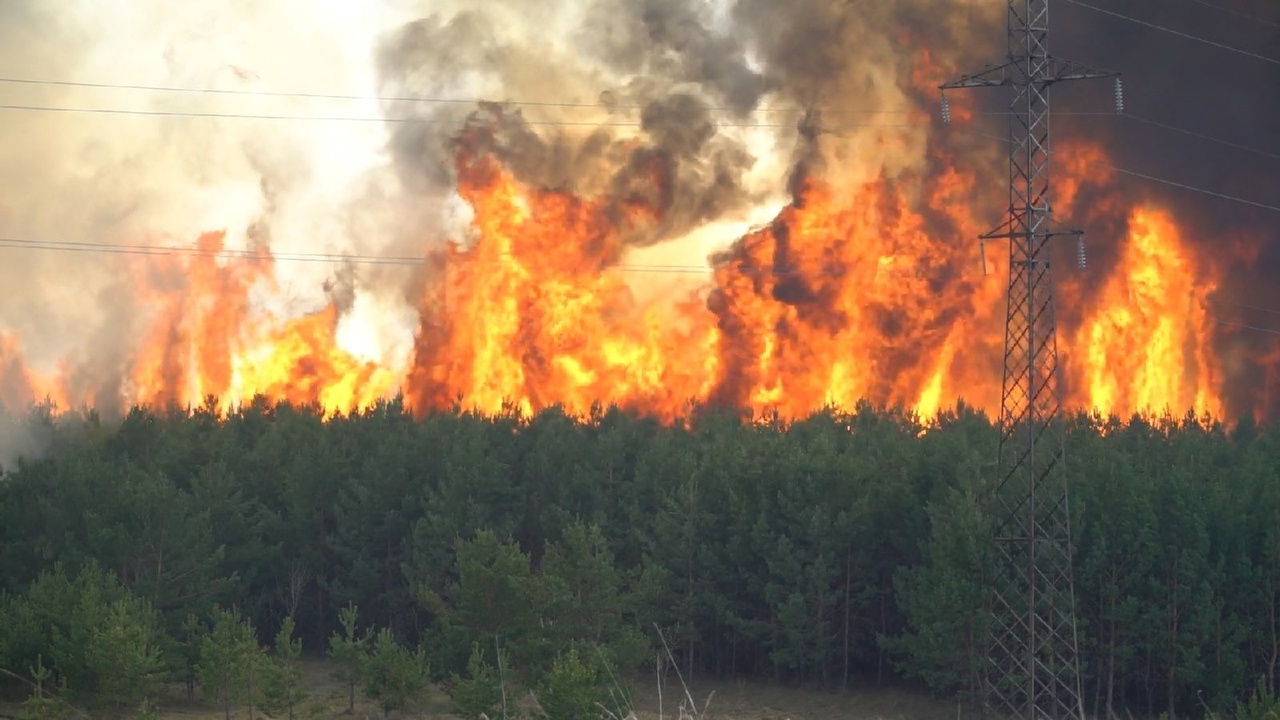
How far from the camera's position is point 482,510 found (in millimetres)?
67750

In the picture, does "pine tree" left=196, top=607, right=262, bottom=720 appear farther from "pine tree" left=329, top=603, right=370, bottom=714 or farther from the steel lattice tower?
the steel lattice tower

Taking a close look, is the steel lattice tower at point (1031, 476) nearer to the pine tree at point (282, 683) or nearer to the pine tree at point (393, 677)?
the pine tree at point (393, 677)

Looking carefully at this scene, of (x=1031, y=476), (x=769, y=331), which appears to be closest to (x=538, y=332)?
(x=769, y=331)

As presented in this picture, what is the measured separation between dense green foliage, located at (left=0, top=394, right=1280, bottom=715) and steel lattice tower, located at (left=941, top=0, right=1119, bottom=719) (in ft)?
6.60

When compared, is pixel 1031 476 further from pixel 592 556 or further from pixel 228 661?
pixel 228 661

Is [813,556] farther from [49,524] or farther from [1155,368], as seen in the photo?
[1155,368]

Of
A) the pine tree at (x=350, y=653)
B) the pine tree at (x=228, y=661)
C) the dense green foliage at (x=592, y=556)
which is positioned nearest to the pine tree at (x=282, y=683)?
the dense green foliage at (x=592, y=556)

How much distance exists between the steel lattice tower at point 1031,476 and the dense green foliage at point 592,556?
6.60 feet

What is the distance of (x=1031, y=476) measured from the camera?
3788cm

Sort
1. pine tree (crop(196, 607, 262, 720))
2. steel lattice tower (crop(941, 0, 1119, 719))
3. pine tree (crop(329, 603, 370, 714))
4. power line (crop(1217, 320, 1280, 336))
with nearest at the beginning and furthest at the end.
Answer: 1. steel lattice tower (crop(941, 0, 1119, 719))
2. pine tree (crop(196, 607, 262, 720))
3. pine tree (crop(329, 603, 370, 714))
4. power line (crop(1217, 320, 1280, 336))

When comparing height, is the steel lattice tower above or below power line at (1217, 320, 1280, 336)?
below

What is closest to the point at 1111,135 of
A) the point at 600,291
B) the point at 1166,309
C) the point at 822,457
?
the point at 1166,309

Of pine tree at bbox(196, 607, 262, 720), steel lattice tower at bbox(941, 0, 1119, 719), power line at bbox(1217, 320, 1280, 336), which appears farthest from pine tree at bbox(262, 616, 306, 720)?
power line at bbox(1217, 320, 1280, 336)

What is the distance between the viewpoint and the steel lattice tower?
38.3 meters
